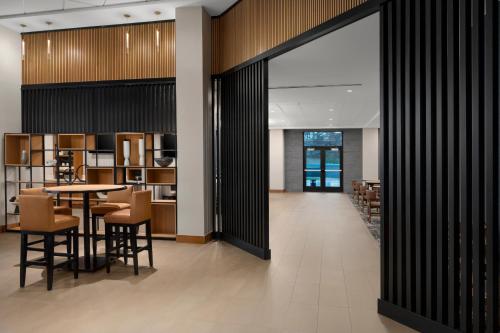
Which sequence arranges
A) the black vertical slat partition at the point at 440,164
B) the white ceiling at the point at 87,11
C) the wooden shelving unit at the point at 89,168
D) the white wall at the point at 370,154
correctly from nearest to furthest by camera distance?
the black vertical slat partition at the point at 440,164 → the white ceiling at the point at 87,11 → the wooden shelving unit at the point at 89,168 → the white wall at the point at 370,154

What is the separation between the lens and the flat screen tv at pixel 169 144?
7.24 metres

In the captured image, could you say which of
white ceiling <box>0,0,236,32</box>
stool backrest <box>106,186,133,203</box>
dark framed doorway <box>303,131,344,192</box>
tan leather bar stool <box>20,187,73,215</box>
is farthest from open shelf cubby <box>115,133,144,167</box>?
dark framed doorway <box>303,131,344,192</box>

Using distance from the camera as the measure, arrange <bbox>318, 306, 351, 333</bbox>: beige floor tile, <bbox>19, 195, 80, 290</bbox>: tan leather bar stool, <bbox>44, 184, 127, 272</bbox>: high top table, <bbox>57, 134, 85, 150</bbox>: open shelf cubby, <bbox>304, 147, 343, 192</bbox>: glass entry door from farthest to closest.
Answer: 1. <bbox>304, 147, 343, 192</bbox>: glass entry door
2. <bbox>57, 134, 85, 150</bbox>: open shelf cubby
3. <bbox>44, 184, 127, 272</bbox>: high top table
4. <bbox>19, 195, 80, 290</bbox>: tan leather bar stool
5. <bbox>318, 306, 351, 333</bbox>: beige floor tile

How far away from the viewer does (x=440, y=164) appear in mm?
3141

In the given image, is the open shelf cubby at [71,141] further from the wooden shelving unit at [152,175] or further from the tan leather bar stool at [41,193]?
the tan leather bar stool at [41,193]

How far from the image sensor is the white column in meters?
6.77

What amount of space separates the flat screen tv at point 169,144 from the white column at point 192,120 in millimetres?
366

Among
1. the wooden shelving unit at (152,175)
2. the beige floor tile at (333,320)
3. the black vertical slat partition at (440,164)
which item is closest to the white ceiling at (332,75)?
the black vertical slat partition at (440,164)

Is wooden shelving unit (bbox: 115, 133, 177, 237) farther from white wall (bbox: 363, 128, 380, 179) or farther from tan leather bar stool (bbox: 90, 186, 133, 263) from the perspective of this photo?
white wall (bbox: 363, 128, 380, 179)

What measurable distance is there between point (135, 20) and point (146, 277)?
5.03 metres

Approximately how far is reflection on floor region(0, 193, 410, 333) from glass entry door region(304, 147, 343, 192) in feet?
43.6

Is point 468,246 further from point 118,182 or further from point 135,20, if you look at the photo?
point 135,20

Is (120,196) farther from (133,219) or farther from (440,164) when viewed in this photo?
(440,164)

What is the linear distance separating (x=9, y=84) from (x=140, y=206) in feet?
16.3
